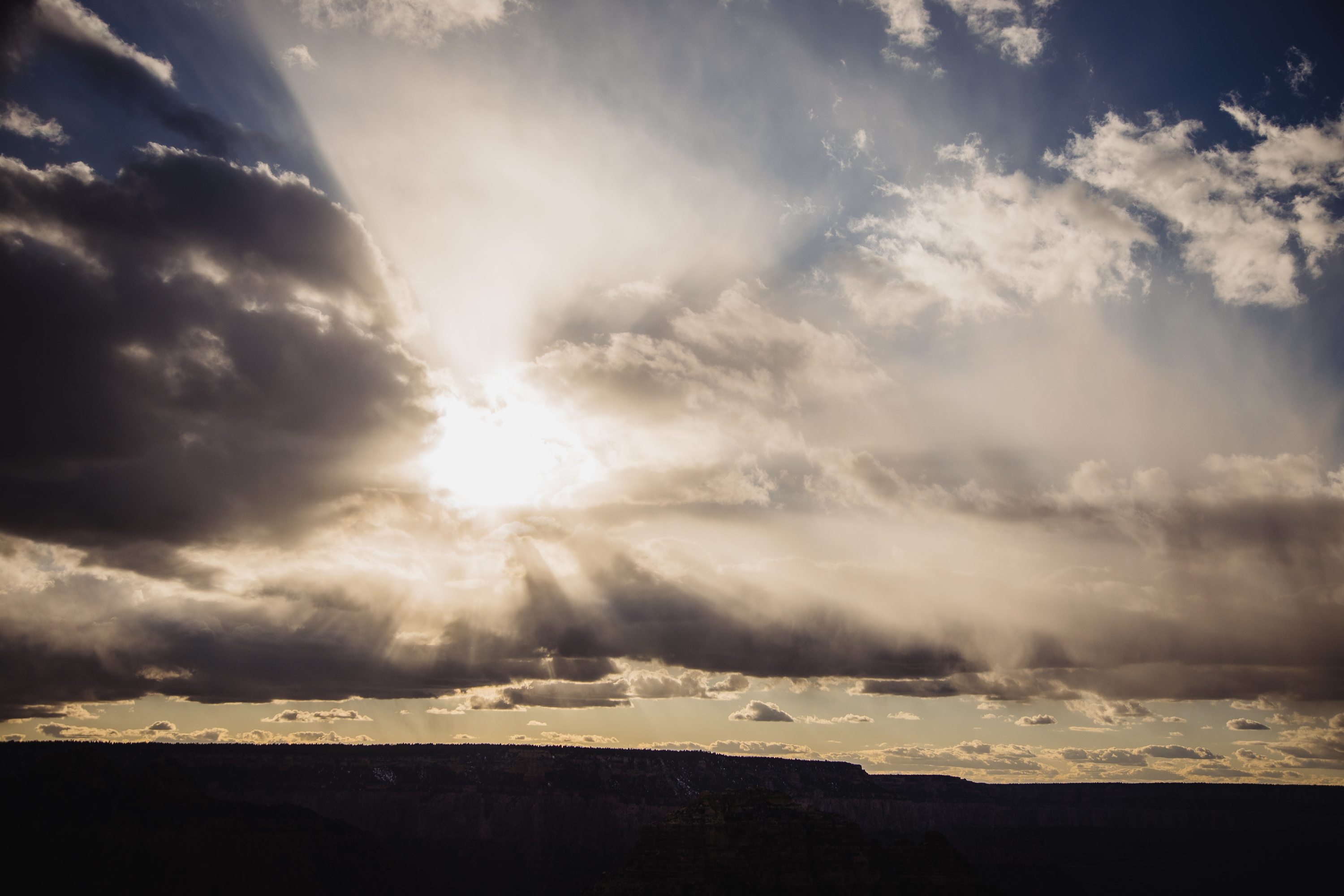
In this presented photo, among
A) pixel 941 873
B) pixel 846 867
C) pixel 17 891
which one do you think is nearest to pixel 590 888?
pixel 846 867

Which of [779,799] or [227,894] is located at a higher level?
[779,799]

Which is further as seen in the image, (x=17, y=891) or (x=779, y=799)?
(x=779, y=799)

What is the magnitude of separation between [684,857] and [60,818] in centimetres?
13738

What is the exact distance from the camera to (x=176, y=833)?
655ft

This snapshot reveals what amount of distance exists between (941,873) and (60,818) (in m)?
191

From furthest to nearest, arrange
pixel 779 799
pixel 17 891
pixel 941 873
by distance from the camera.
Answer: pixel 779 799
pixel 941 873
pixel 17 891

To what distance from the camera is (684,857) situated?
6944 inches

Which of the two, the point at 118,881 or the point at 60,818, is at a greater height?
the point at 60,818

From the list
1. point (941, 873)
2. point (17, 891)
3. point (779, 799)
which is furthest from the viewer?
point (779, 799)

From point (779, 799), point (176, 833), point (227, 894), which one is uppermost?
point (779, 799)

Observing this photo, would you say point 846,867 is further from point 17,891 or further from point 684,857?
point 17,891

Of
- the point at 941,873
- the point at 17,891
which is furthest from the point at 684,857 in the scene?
the point at 17,891

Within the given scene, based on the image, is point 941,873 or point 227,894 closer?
point 941,873

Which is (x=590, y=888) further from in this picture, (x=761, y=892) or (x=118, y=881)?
(x=118, y=881)
